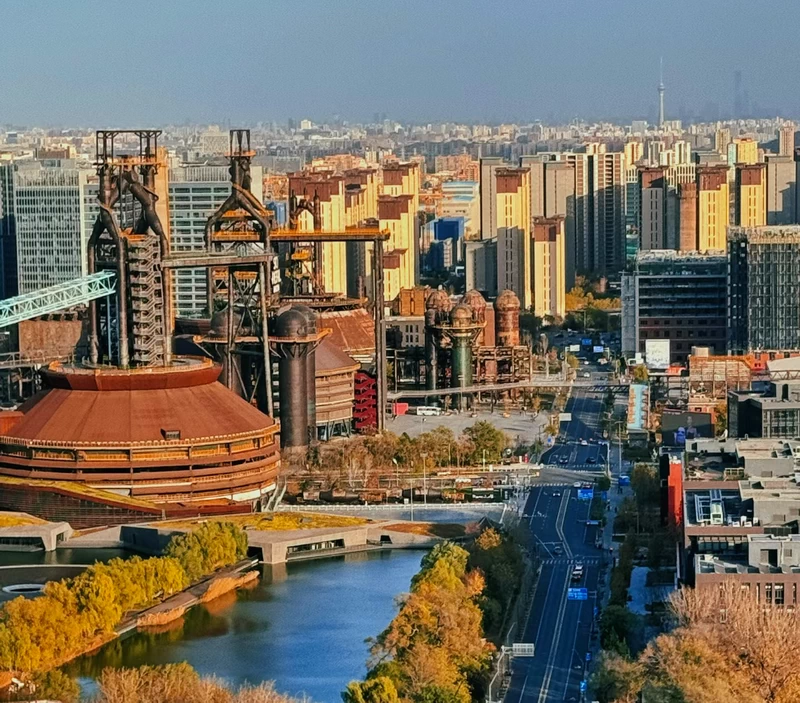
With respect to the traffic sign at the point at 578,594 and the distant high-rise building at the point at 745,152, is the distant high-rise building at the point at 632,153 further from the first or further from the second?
the traffic sign at the point at 578,594

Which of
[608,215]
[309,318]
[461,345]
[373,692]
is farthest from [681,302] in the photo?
[373,692]

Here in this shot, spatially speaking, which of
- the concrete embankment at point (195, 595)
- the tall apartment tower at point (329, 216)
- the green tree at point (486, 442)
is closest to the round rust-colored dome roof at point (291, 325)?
the green tree at point (486, 442)

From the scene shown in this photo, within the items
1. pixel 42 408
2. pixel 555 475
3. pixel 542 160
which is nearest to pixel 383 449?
pixel 555 475

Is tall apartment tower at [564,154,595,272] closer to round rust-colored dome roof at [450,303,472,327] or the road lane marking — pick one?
round rust-colored dome roof at [450,303,472,327]

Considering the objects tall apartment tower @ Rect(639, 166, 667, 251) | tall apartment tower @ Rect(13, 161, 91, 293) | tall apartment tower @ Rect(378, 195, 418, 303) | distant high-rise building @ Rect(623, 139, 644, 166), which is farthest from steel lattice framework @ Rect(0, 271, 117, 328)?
distant high-rise building @ Rect(623, 139, 644, 166)

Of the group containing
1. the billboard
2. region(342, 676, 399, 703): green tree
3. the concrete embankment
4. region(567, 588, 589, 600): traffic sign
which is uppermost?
the billboard

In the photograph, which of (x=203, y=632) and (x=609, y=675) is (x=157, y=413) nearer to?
(x=203, y=632)
